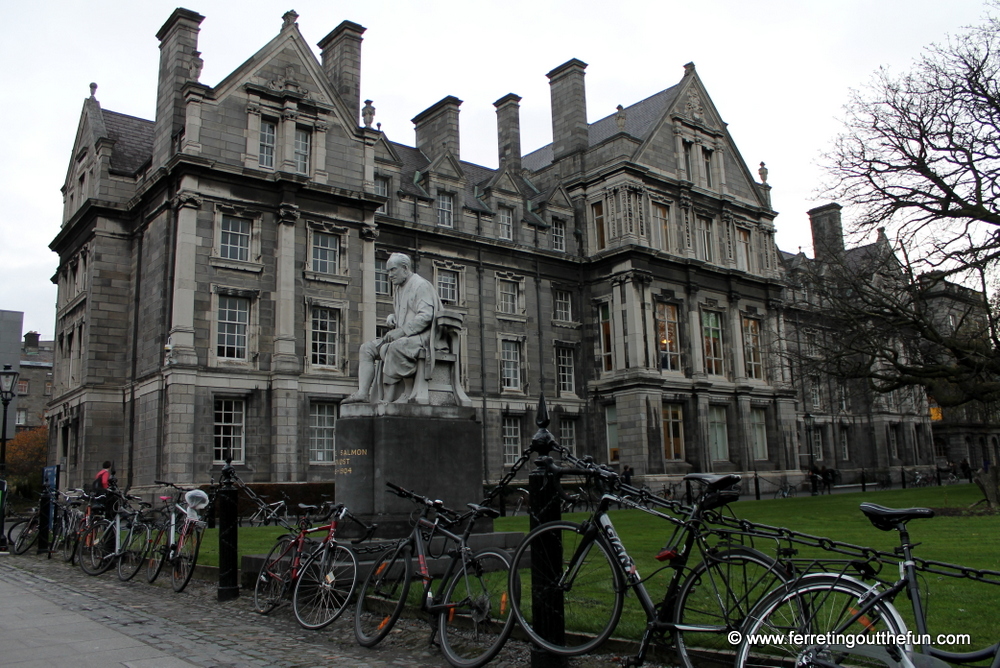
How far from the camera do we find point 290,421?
27344 mm

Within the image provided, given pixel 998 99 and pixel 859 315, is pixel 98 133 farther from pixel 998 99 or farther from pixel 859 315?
pixel 998 99

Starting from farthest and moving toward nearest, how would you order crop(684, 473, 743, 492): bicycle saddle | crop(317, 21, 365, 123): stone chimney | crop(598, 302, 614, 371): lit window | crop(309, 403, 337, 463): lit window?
crop(598, 302, 614, 371): lit window < crop(317, 21, 365, 123): stone chimney < crop(309, 403, 337, 463): lit window < crop(684, 473, 743, 492): bicycle saddle

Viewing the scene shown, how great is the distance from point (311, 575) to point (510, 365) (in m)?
29.0

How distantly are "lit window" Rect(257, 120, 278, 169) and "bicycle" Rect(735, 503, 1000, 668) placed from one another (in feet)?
91.9

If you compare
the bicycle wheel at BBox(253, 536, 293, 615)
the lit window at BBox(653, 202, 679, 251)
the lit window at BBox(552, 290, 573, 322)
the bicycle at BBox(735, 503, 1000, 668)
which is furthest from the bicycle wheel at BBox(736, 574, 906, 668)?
the lit window at BBox(653, 202, 679, 251)

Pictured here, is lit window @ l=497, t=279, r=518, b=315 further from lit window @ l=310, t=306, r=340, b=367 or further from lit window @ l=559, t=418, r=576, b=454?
lit window @ l=310, t=306, r=340, b=367

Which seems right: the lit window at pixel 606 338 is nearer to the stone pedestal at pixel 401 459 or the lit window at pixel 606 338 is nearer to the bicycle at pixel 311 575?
the stone pedestal at pixel 401 459

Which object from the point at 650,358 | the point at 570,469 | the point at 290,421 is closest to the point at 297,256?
the point at 290,421

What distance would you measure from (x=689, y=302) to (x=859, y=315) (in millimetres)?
18596

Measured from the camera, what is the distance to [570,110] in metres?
42.4

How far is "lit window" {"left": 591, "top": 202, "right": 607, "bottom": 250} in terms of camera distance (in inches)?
1576

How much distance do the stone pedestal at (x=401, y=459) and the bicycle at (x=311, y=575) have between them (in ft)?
5.16

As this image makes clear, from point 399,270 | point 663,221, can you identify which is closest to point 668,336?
point 663,221

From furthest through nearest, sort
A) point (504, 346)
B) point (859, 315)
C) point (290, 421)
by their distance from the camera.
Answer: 1. point (504, 346)
2. point (290, 421)
3. point (859, 315)
